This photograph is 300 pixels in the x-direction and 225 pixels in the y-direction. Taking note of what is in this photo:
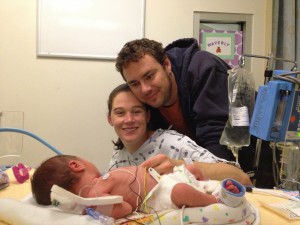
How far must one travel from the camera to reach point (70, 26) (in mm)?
2336

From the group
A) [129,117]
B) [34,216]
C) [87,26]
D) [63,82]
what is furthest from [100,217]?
[87,26]

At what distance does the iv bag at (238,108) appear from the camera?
1.32m

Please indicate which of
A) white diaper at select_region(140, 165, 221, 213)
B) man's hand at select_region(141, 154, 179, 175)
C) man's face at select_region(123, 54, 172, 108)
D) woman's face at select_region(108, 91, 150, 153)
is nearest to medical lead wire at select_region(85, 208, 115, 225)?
white diaper at select_region(140, 165, 221, 213)

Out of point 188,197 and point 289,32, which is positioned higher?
point 289,32

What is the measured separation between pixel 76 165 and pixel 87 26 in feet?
5.41

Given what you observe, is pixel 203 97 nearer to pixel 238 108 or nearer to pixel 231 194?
pixel 238 108

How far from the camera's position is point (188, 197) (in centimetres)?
78

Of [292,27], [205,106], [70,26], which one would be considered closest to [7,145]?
[70,26]

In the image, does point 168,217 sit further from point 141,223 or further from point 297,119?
point 297,119

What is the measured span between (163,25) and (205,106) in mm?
1213

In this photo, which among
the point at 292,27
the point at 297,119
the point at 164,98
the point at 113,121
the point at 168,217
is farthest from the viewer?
the point at 292,27

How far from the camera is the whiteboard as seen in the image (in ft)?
7.59

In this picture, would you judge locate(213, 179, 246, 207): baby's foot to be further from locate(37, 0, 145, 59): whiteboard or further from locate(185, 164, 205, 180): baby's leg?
locate(37, 0, 145, 59): whiteboard

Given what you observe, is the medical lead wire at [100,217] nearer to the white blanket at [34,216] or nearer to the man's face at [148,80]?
the white blanket at [34,216]
